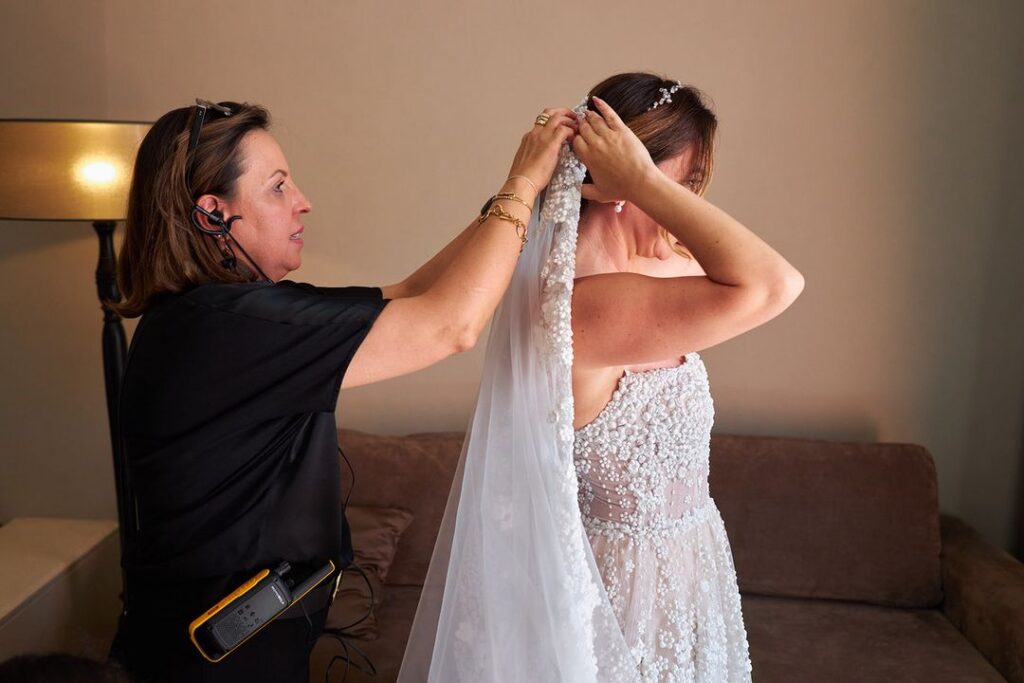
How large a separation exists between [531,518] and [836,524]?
1.48 m

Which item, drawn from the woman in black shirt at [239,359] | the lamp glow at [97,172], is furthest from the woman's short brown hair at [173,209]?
the lamp glow at [97,172]

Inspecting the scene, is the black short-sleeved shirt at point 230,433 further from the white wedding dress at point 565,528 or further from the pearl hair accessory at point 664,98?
the pearl hair accessory at point 664,98

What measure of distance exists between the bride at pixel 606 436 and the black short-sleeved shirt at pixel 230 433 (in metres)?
0.25

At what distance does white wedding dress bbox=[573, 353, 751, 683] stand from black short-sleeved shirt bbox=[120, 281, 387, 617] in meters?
0.42

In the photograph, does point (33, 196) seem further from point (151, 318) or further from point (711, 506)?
point (711, 506)

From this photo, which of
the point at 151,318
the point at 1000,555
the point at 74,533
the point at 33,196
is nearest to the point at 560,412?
the point at 151,318

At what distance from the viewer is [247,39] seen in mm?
2750

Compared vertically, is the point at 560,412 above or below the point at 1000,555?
above

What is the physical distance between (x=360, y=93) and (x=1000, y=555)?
221 cm

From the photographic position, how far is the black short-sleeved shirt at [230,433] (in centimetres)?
120

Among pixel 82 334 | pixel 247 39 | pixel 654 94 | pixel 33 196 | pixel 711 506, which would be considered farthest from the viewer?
pixel 82 334

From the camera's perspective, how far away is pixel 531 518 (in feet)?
4.47

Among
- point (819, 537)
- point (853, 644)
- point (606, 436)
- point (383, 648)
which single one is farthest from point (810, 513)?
point (606, 436)

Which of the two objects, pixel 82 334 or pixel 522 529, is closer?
pixel 522 529
